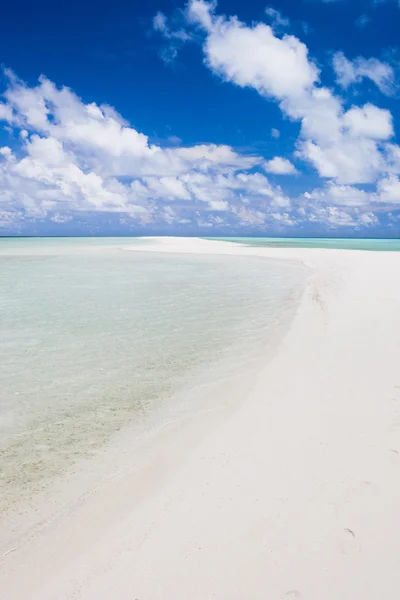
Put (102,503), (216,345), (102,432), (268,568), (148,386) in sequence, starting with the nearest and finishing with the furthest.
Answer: (268,568)
(102,503)
(102,432)
(148,386)
(216,345)

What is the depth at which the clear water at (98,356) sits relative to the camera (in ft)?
17.7

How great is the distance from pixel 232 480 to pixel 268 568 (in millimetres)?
1196

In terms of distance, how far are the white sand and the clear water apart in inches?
39.1

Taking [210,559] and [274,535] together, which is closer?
[210,559]

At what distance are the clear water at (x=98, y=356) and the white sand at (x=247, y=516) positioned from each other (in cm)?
99

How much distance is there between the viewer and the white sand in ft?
10.1

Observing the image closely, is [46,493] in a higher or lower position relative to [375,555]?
lower

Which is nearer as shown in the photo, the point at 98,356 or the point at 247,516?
the point at 247,516

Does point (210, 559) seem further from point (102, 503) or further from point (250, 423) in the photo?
point (250, 423)

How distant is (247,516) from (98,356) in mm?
5839

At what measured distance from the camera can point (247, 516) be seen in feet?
12.2

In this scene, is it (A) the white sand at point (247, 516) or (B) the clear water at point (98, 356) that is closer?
(A) the white sand at point (247, 516)

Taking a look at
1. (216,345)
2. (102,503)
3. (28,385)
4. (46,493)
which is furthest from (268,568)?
(216,345)

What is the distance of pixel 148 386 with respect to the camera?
726cm
